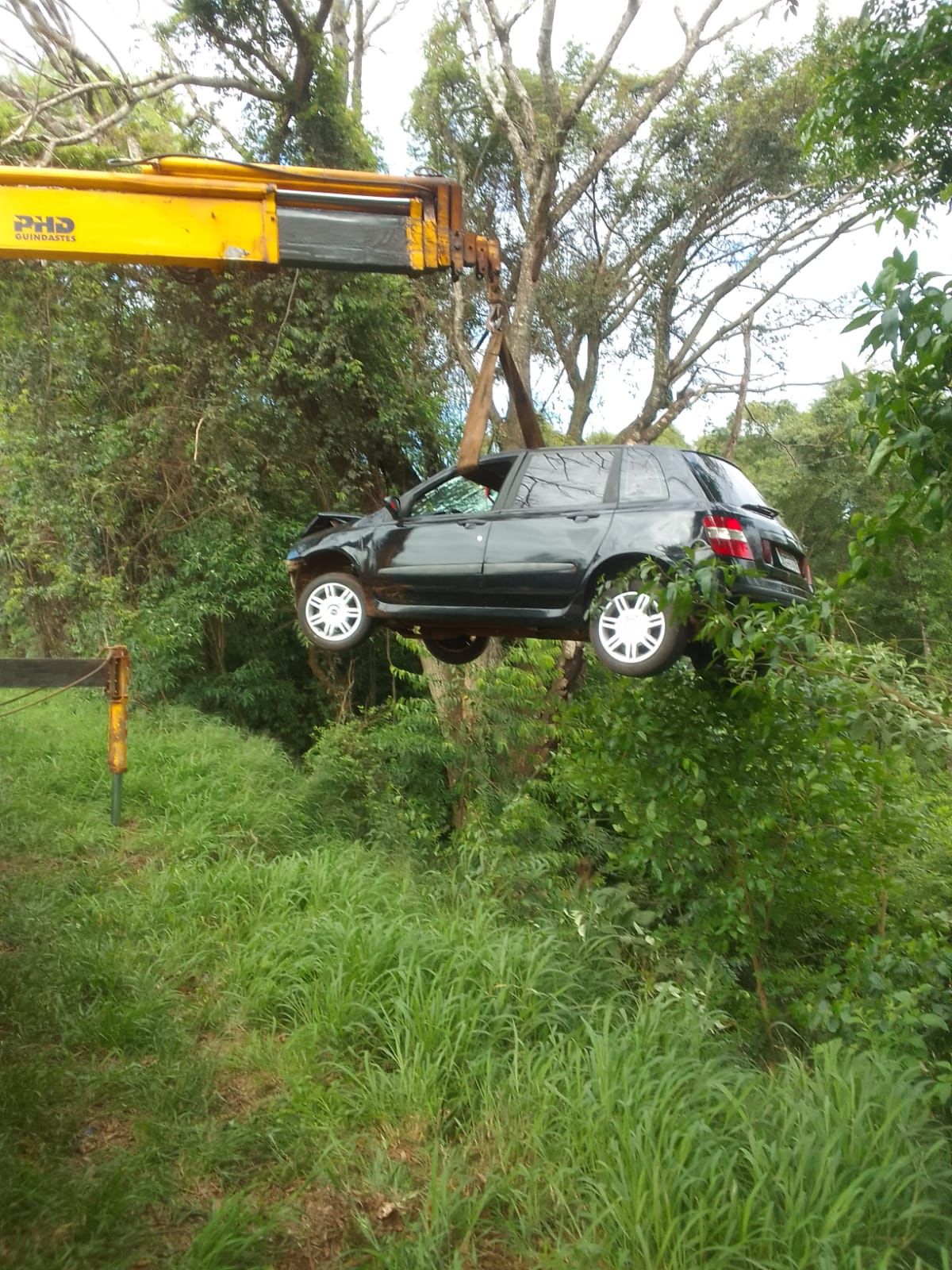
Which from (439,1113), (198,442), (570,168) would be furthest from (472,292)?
(439,1113)

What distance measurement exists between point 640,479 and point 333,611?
1.56 meters

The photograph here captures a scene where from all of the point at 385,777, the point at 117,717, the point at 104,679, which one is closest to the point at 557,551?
the point at 117,717

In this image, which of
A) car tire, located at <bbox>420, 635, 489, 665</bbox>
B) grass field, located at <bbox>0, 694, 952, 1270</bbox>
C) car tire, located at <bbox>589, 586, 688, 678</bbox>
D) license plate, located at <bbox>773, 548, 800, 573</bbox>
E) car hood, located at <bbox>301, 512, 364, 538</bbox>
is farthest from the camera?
car tire, located at <bbox>420, 635, 489, 665</bbox>

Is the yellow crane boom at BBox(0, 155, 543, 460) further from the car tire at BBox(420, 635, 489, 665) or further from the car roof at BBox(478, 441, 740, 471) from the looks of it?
the car tire at BBox(420, 635, 489, 665)

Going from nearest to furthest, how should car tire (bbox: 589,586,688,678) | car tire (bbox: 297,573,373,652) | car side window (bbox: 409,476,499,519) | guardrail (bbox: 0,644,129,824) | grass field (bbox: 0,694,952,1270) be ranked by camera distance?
grass field (bbox: 0,694,952,1270), car tire (bbox: 589,586,688,678), car tire (bbox: 297,573,373,652), car side window (bbox: 409,476,499,519), guardrail (bbox: 0,644,129,824)

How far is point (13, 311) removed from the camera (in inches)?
396

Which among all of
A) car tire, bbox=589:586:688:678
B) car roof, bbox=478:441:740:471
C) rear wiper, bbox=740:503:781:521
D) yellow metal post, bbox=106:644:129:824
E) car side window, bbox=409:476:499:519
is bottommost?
yellow metal post, bbox=106:644:129:824

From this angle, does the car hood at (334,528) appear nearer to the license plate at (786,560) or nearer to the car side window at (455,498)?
the car side window at (455,498)

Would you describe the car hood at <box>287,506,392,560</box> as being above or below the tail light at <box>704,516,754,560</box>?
above

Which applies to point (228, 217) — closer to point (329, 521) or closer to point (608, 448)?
point (329, 521)

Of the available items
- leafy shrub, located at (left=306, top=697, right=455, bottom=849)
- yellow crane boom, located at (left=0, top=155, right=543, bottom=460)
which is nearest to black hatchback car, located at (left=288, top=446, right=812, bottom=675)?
yellow crane boom, located at (left=0, top=155, right=543, bottom=460)

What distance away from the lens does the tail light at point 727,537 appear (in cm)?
384

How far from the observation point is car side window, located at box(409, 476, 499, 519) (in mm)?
4629

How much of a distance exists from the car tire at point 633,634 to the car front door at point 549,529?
0.19m
